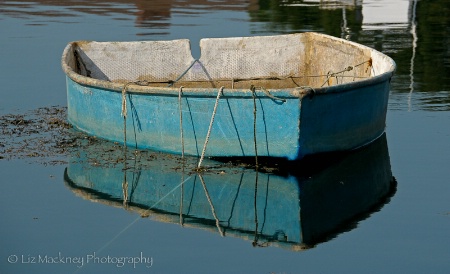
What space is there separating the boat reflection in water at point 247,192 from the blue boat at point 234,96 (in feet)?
0.86

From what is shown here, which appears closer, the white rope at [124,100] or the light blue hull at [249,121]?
the light blue hull at [249,121]

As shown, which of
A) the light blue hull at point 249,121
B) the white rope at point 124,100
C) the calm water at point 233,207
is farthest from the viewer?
the white rope at point 124,100

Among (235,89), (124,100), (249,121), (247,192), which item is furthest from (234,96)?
(124,100)

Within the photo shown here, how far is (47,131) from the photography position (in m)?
14.9

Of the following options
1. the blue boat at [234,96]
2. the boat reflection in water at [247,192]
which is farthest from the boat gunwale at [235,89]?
the boat reflection in water at [247,192]

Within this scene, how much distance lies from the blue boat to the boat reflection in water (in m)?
0.26

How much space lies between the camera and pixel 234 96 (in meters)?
12.2

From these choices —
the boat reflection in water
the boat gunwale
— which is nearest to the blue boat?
the boat gunwale

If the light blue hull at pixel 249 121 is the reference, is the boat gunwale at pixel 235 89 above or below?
above

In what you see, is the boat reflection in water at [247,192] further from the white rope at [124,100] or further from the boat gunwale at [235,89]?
the boat gunwale at [235,89]

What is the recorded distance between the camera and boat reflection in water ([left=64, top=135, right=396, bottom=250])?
35.1ft

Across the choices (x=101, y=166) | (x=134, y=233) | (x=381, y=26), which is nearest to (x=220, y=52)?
(x=101, y=166)

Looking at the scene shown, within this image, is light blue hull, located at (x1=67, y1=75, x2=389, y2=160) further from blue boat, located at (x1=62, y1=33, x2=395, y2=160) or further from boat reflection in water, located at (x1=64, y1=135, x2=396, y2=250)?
boat reflection in water, located at (x1=64, y1=135, x2=396, y2=250)

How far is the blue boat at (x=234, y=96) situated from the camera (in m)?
12.1
